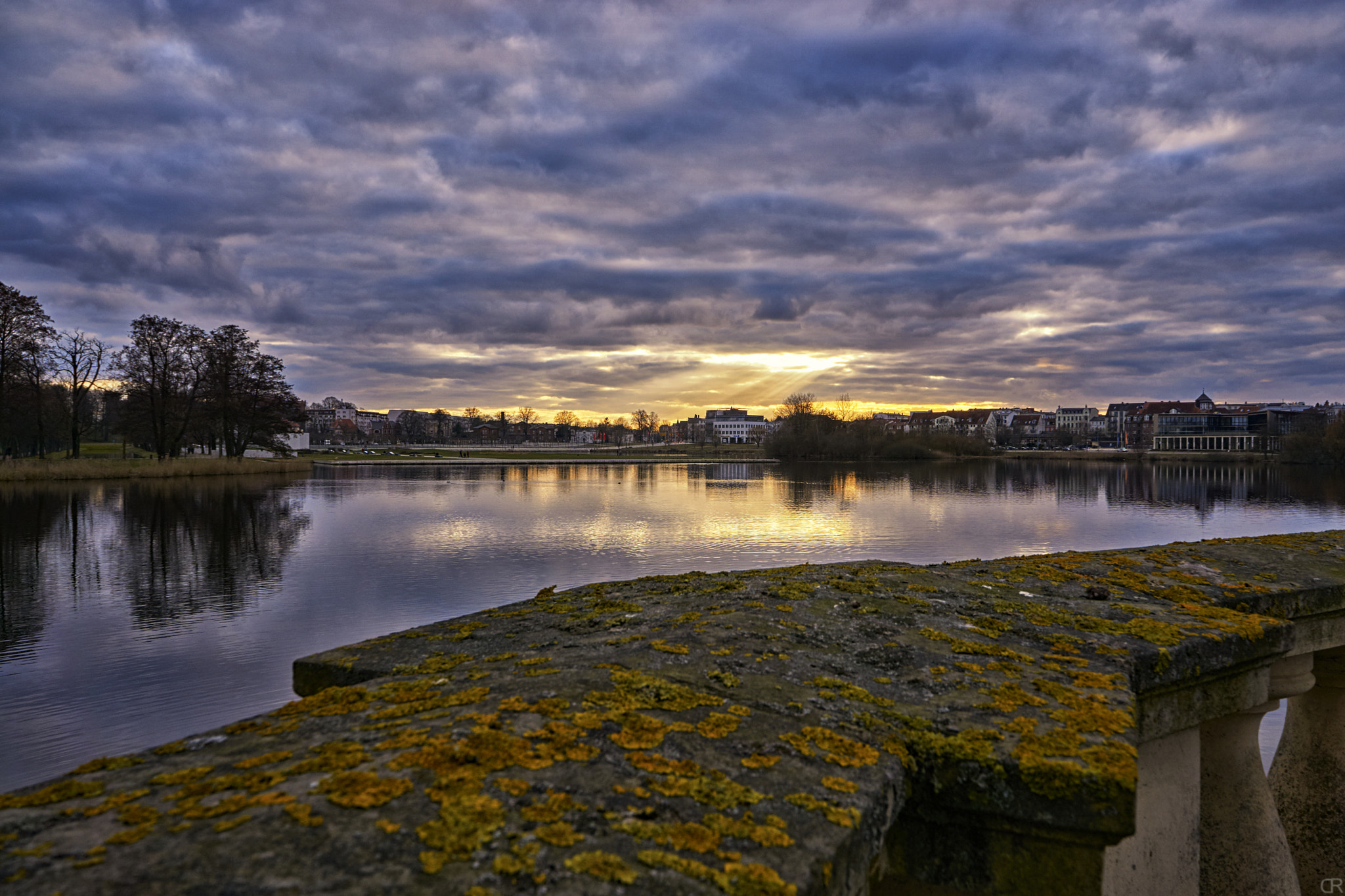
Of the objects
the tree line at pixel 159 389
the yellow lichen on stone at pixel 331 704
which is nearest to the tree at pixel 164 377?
the tree line at pixel 159 389

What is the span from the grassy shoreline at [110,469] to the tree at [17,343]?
15.1 feet

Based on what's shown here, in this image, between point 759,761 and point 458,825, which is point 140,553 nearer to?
point 458,825

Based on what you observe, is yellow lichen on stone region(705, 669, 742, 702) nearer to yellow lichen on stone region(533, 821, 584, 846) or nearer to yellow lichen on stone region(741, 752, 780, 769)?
yellow lichen on stone region(741, 752, 780, 769)

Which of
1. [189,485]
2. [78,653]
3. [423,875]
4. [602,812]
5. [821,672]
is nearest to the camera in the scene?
[423,875]

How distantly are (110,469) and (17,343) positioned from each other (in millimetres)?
10352

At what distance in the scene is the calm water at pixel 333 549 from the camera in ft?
35.6

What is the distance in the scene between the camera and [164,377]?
6244 cm

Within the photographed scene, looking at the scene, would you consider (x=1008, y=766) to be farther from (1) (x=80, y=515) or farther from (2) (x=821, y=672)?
(1) (x=80, y=515)

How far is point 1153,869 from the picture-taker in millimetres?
4242

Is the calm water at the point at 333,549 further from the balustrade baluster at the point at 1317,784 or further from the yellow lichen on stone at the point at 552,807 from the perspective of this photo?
the yellow lichen on stone at the point at 552,807

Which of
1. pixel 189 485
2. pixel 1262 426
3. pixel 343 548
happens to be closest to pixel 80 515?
pixel 343 548

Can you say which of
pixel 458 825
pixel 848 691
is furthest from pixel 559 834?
→ pixel 848 691

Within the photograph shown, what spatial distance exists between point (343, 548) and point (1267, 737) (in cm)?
2367

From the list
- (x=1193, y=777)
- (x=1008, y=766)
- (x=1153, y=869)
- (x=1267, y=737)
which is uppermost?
(x=1008, y=766)
